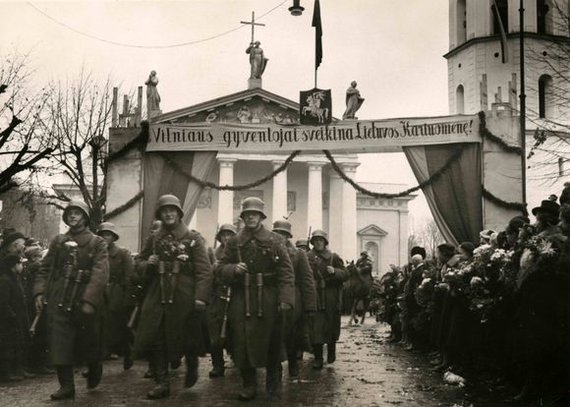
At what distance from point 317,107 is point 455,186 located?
138 inches

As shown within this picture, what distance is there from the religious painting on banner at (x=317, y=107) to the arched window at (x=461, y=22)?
29.9 metres

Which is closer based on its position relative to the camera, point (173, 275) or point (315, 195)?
point (173, 275)

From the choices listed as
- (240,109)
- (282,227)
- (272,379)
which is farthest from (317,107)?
(240,109)

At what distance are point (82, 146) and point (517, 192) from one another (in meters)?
17.6

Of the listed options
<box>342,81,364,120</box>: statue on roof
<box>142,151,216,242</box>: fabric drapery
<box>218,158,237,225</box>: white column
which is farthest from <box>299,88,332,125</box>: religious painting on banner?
<box>218,158,237,225</box>: white column

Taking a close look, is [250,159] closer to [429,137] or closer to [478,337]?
[429,137]

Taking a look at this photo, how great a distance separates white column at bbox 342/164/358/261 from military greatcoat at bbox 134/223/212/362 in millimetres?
35552

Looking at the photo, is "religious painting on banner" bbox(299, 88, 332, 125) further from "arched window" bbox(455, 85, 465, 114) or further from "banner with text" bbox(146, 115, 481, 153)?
"arched window" bbox(455, 85, 465, 114)

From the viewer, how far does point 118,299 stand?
11312mm

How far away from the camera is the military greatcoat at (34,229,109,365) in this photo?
8281 mm

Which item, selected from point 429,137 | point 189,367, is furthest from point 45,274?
point 429,137

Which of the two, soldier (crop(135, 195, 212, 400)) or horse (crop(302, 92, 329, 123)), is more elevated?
horse (crop(302, 92, 329, 123))

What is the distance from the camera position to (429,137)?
16469mm

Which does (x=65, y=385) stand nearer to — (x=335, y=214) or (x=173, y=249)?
(x=173, y=249)
